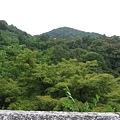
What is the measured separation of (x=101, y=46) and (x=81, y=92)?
2605 cm

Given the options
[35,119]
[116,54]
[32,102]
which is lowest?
[32,102]

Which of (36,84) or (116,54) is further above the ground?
(116,54)

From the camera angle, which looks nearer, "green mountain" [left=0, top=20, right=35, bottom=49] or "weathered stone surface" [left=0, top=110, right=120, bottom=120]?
"weathered stone surface" [left=0, top=110, right=120, bottom=120]

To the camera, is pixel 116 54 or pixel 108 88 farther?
pixel 116 54

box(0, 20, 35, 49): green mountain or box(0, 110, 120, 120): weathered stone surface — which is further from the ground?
box(0, 20, 35, 49): green mountain

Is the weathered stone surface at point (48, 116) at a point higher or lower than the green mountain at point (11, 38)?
lower

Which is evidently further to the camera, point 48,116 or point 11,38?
point 11,38

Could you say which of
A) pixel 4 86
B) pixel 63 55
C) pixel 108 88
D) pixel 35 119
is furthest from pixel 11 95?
pixel 63 55

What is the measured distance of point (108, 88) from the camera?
33.0ft

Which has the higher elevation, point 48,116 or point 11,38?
point 11,38

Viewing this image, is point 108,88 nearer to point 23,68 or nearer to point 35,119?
point 23,68

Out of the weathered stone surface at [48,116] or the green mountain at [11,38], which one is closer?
the weathered stone surface at [48,116]

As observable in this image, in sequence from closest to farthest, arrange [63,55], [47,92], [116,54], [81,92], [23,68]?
[81,92], [47,92], [23,68], [63,55], [116,54]

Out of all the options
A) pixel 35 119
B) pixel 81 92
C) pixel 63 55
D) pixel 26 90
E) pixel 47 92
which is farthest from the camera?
pixel 63 55
